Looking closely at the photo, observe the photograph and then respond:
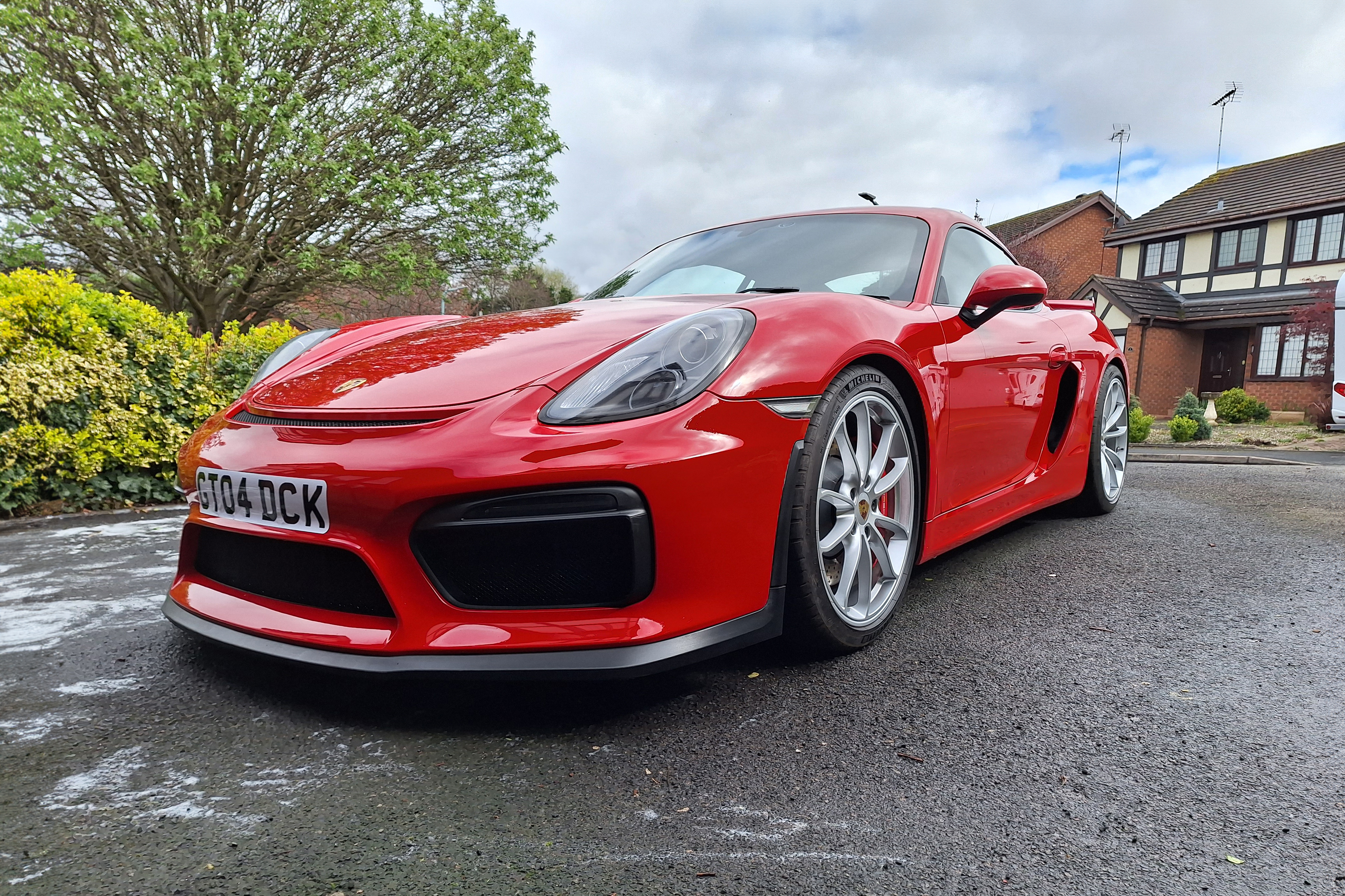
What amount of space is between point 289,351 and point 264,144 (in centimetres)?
1242

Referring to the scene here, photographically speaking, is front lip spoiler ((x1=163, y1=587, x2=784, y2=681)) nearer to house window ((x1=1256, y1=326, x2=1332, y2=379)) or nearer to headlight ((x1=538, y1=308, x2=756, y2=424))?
headlight ((x1=538, y1=308, x2=756, y2=424))

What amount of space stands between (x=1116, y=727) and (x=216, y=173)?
1494 cm

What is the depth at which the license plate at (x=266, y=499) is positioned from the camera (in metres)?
1.74

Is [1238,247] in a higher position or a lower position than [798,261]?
higher

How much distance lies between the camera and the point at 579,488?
165cm

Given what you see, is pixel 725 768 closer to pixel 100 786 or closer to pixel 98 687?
pixel 100 786

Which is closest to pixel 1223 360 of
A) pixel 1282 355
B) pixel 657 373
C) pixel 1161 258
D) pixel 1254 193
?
pixel 1282 355

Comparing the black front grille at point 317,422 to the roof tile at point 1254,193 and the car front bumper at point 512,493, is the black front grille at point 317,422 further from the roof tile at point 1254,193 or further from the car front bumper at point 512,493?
the roof tile at point 1254,193

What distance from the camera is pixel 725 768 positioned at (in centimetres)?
159

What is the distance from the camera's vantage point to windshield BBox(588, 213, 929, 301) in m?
2.73

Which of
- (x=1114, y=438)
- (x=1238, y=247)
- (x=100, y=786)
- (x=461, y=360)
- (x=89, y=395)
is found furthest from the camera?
(x=1238, y=247)

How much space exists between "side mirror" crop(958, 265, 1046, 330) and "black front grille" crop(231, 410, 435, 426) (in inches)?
69.5

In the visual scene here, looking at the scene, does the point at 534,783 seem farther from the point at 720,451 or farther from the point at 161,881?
the point at 720,451

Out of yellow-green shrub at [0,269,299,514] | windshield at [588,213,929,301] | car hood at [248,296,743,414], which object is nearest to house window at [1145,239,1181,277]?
windshield at [588,213,929,301]
